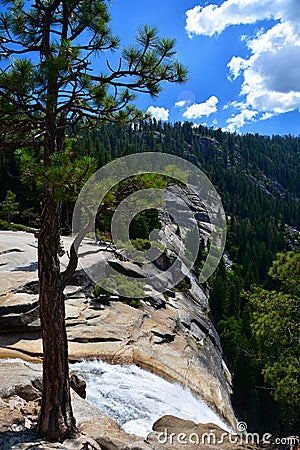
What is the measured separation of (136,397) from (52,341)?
4.95m

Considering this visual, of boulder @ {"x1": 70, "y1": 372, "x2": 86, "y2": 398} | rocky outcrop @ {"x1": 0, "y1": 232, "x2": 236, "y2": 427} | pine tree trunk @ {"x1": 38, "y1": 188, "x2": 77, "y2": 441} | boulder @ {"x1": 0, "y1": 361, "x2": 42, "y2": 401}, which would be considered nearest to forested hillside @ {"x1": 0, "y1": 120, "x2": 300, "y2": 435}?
pine tree trunk @ {"x1": 38, "y1": 188, "x2": 77, "y2": 441}

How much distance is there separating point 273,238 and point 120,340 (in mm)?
86902

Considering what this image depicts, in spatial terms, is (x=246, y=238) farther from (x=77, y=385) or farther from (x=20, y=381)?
(x=20, y=381)

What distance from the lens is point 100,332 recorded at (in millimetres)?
12477

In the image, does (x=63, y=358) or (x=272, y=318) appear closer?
(x=63, y=358)

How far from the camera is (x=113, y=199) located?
562 centimetres

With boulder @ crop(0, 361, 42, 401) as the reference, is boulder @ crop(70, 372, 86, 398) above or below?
below

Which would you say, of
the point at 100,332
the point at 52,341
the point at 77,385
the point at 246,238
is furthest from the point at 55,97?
the point at 246,238

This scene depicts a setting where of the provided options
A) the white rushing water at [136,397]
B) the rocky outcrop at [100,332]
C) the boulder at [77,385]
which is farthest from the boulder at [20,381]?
the rocky outcrop at [100,332]

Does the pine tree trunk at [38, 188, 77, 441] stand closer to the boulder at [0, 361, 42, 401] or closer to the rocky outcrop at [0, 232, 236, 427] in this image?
the boulder at [0, 361, 42, 401]

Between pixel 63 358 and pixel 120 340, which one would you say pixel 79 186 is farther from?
pixel 120 340

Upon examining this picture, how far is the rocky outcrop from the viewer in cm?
1144

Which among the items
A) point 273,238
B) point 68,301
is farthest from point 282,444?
point 273,238

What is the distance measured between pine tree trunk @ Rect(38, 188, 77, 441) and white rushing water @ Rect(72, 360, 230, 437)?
3.17 metres
